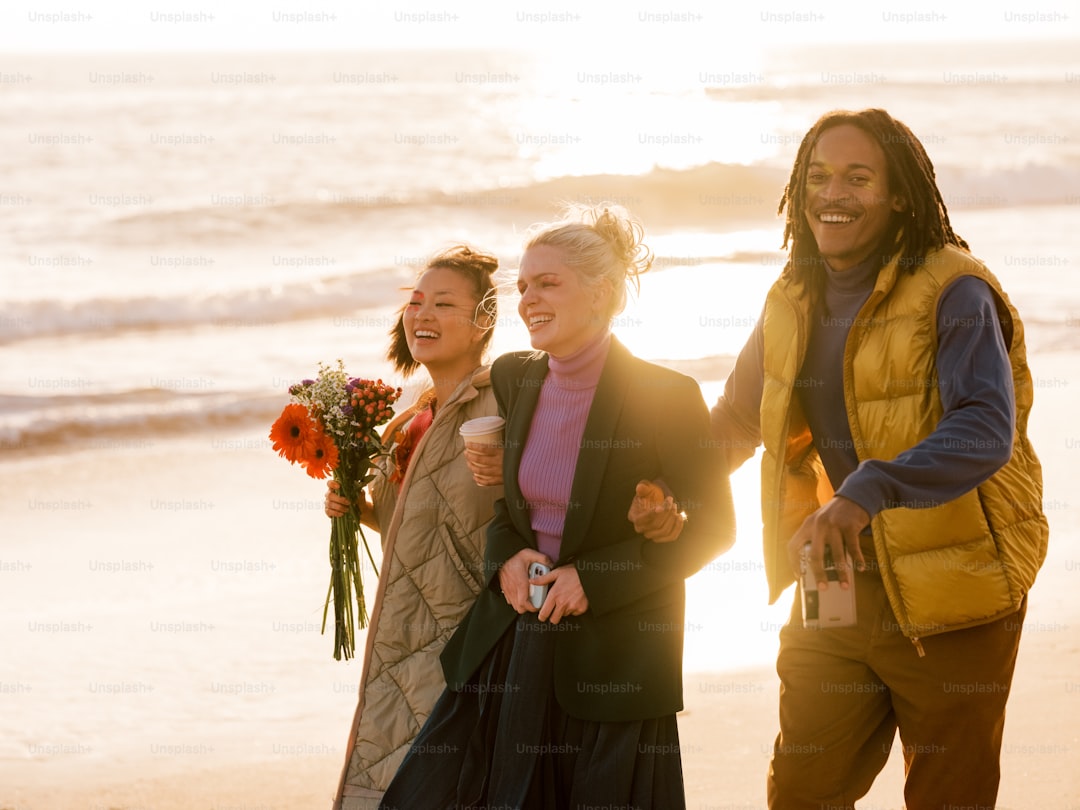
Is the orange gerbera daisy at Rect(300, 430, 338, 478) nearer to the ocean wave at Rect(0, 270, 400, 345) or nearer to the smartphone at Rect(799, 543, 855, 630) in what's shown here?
the smartphone at Rect(799, 543, 855, 630)

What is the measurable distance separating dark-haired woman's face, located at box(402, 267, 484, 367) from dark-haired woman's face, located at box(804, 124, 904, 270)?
3.80 ft

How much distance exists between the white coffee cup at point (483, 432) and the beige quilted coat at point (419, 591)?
380 millimetres

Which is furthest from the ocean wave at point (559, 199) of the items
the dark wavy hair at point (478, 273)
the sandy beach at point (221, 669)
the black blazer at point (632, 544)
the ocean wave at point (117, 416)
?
the black blazer at point (632, 544)

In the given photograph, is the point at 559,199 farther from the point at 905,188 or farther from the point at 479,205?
the point at 905,188

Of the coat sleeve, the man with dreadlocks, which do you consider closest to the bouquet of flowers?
the coat sleeve

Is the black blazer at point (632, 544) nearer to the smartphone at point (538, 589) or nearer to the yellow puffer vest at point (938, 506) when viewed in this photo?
the smartphone at point (538, 589)

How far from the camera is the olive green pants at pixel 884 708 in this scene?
3.41 meters

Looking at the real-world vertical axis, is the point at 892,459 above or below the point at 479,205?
below

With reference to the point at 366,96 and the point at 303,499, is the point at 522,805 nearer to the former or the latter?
the point at 303,499

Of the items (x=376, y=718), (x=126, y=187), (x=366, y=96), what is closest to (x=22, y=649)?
(x=376, y=718)

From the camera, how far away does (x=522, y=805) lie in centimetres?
347

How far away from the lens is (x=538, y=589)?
138 inches

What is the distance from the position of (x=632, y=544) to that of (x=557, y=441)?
0.34 m

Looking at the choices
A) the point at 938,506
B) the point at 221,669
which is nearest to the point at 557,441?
the point at 938,506
